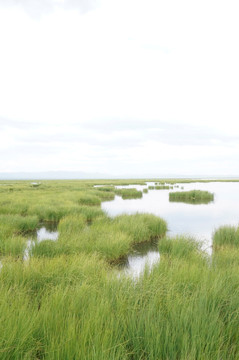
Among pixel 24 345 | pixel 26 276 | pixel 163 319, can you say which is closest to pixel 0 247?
pixel 26 276

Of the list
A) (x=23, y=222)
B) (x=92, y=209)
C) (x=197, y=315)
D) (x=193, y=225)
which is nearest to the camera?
(x=197, y=315)

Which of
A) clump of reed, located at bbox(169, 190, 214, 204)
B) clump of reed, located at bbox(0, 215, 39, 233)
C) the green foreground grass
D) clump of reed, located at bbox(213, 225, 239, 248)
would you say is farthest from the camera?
clump of reed, located at bbox(169, 190, 214, 204)

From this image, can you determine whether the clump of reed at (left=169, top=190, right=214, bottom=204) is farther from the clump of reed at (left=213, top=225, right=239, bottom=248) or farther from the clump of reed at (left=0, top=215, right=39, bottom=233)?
the clump of reed at (left=0, top=215, right=39, bottom=233)

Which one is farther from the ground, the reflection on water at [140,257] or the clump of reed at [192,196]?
the clump of reed at [192,196]

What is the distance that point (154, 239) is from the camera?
1068cm

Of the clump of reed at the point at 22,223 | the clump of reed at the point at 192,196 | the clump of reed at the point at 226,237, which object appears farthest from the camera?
the clump of reed at the point at 192,196

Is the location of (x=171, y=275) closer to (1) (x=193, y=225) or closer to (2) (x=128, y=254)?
(2) (x=128, y=254)

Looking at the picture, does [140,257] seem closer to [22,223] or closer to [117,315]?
[117,315]

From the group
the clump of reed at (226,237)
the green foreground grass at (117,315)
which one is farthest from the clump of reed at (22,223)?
the clump of reed at (226,237)

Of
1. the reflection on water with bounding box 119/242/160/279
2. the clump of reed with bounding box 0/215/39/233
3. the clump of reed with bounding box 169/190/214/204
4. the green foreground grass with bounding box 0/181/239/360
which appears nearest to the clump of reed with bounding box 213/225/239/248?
the reflection on water with bounding box 119/242/160/279

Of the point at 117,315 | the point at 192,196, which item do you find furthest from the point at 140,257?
the point at 192,196

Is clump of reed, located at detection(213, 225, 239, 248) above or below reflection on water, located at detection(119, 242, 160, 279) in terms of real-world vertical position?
above

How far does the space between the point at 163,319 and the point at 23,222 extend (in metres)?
10.9

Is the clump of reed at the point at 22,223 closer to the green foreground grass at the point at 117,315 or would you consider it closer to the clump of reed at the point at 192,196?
the green foreground grass at the point at 117,315
